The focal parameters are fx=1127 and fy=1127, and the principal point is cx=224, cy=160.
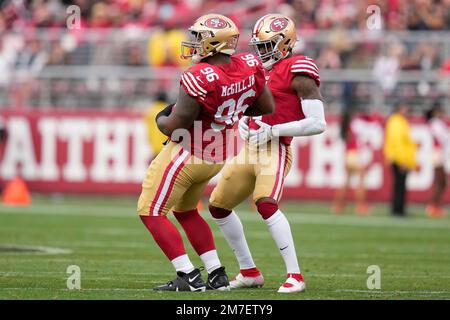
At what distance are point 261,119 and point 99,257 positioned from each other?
3.25m

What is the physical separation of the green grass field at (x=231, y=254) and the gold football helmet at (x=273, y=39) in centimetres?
182

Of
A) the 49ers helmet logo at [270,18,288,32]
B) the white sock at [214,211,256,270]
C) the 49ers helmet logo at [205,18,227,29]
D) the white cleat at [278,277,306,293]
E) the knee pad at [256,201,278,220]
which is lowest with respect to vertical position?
the white cleat at [278,277,306,293]

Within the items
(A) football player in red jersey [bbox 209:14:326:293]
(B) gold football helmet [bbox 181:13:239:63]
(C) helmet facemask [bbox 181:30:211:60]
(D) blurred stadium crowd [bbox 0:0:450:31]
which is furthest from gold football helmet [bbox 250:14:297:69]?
(D) blurred stadium crowd [bbox 0:0:450:31]

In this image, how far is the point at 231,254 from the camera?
39.7 feet

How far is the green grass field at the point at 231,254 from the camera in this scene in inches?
331

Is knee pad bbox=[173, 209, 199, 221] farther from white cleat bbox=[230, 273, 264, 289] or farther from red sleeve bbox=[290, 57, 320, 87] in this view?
red sleeve bbox=[290, 57, 320, 87]

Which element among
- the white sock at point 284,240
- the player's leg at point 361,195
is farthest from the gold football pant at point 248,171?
the player's leg at point 361,195

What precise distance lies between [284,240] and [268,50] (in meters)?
1.50

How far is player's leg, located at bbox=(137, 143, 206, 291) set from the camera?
817cm

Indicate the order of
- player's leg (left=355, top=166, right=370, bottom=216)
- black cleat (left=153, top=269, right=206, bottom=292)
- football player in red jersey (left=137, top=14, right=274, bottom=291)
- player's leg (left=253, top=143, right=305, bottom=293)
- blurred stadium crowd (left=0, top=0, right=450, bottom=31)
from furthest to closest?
blurred stadium crowd (left=0, top=0, right=450, bottom=31) < player's leg (left=355, top=166, right=370, bottom=216) < player's leg (left=253, top=143, right=305, bottom=293) < black cleat (left=153, top=269, right=206, bottom=292) < football player in red jersey (left=137, top=14, right=274, bottom=291)

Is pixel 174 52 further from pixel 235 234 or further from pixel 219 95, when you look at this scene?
pixel 219 95

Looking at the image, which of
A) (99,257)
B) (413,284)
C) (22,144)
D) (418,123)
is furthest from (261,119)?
(22,144)

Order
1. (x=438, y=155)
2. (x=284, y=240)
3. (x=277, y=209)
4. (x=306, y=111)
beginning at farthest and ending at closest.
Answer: (x=438, y=155)
(x=306, y=111)
(x=277, y=209)
(x=284, y=240)

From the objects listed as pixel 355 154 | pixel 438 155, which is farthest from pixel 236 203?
pixel 355 154
